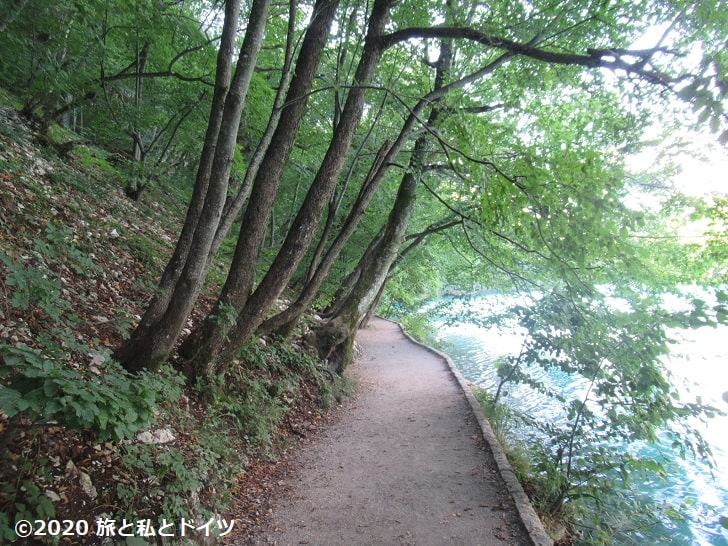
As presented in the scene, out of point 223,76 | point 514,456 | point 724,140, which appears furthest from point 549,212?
point 514,456

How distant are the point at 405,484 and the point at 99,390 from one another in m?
3.60

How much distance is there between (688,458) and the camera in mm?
7625

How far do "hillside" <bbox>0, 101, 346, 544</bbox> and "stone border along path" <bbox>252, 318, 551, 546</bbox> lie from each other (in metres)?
0.43

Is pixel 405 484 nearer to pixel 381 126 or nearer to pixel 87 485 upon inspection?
pixel 87 485

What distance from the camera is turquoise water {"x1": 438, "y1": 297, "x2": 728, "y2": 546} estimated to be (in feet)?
13.6

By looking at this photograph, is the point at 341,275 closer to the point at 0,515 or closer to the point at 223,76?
the point at 223,76

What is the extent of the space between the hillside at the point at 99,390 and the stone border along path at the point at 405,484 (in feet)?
1.42

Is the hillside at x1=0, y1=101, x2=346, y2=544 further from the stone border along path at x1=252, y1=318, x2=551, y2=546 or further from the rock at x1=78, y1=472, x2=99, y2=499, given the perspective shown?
the stone border along path at x1=252, y1=318, x2=551, y2=546

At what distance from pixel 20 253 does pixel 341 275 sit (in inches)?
395

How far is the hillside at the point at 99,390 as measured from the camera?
78.9 inches

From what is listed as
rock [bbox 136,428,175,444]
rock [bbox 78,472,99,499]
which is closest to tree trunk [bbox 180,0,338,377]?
rock [bbox 136,428,175,444]

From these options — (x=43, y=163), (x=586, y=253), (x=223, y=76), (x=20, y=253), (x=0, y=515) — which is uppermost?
(x=223, y=76)

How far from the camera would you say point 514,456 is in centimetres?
530

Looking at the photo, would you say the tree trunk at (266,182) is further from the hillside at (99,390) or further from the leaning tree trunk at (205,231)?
the leaning tree trunk at (205,231)
